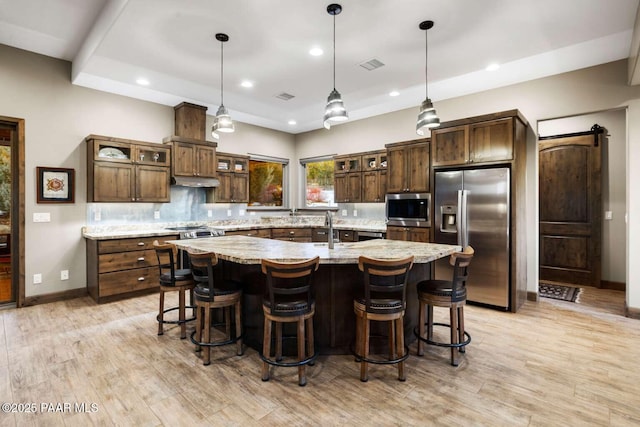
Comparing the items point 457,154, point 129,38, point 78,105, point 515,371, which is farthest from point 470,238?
point 78,105

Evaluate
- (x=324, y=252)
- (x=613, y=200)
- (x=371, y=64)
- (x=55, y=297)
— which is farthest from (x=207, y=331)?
(x=613, y=200)

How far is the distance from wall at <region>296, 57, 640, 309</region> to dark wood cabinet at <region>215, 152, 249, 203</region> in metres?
2.93

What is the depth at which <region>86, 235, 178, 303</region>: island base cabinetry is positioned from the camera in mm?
4355

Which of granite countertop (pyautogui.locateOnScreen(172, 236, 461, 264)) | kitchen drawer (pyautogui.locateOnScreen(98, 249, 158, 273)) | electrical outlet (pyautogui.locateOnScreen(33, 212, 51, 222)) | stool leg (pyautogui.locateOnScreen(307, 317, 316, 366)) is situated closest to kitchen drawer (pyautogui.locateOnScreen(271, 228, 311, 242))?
kitchen drawer (pyautogui.locateOnScreen(98, 249, 158, 273))

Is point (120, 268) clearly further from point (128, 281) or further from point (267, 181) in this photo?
point (267, 181)

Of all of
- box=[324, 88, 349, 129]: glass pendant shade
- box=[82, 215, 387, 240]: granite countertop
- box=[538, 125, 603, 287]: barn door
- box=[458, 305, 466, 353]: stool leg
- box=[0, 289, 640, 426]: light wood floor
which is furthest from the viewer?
box=[538, 125, 603, 287]: barn door

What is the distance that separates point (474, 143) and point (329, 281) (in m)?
2.91

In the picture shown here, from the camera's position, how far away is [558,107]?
4.31 meters

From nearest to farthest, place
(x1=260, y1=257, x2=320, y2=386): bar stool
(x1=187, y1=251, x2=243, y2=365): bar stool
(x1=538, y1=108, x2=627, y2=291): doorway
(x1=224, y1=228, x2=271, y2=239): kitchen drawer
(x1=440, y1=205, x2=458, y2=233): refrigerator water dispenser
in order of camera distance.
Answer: (x1=260, y1=257, x2=320, y2=386): bar stool, (x1=187, y1=251, x2=243, y2=365): bar stool, (x1=440, y1=205, x2=458, y2=233): refrigerator water dispenser, (x1=538, y1=108, x2=627, y2=291): doorway, (x1=224, y1=228, x2=271, y2=239): kitchen drawer

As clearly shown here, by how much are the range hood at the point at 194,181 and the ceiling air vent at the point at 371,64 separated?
318 cm

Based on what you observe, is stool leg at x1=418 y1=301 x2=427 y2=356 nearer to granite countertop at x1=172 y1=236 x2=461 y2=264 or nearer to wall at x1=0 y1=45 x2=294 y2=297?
granite countertop at x1=172 y1=236 x2=461 y2=264

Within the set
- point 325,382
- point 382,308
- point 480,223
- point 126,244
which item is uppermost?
point 480,223

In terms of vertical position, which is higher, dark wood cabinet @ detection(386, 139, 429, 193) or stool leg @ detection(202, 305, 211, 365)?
dark wood cabinet @ detection(386, 139, 429, 193)

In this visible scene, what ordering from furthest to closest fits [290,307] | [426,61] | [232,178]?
[232,178] < [426,61] < [290,307]
